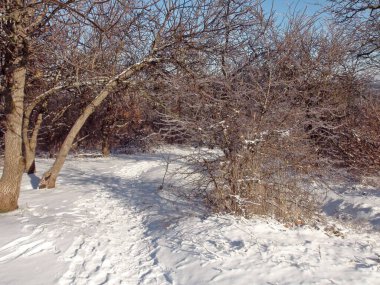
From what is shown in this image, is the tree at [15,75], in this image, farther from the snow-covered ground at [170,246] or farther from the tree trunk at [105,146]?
the tree trunk at [105,146]

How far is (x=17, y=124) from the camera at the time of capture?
23.9 feet

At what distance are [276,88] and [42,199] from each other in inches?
214

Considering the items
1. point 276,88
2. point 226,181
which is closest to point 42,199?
point 226,181

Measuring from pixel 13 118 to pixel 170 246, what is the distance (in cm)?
413

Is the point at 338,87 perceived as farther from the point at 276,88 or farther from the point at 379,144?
the point at 276,88

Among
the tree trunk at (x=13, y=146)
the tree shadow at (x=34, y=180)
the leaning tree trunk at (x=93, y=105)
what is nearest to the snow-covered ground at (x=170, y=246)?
the tree trunk at (x=13, y=146)

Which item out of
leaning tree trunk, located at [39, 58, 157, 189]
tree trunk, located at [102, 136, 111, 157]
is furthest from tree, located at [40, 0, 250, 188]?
tree trunk, located at [102, 136, 111, 157]

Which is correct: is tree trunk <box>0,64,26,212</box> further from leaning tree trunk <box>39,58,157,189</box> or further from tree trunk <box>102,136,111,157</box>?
tree trunk <box>102,136,111,157</box>

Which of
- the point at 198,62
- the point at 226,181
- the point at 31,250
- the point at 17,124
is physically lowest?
the point at 31,250

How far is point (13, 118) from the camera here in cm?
723

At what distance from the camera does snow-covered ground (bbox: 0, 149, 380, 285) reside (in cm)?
410

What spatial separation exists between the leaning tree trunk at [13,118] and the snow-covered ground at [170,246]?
1.30 feet

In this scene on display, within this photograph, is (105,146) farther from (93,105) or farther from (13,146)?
(13,146)

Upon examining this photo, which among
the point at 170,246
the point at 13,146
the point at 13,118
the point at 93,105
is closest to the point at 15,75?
the point at 13,118
